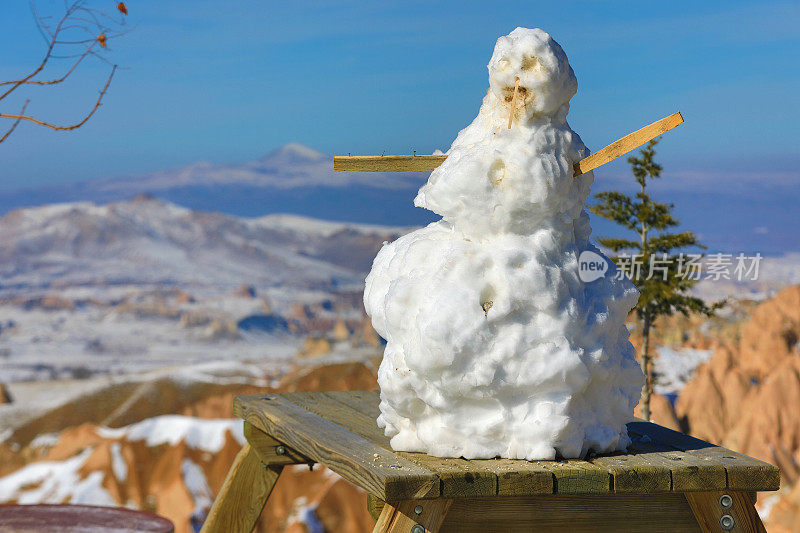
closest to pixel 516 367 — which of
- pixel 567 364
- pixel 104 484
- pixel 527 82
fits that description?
pixel 567 364

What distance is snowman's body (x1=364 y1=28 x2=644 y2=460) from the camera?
2287 mm

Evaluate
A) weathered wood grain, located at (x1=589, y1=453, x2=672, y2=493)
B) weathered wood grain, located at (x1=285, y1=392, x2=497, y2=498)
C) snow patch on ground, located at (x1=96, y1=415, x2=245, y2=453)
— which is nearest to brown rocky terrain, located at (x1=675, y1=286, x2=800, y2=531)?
snow patch on ground, located at (x1=96, y1=415, x2=245, y2=453)

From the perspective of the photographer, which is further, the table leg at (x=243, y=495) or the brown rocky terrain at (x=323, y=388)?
the brown rocky terrain at (x=323, y=388)

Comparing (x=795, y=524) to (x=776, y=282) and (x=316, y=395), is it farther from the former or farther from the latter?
(x=316, y=395)

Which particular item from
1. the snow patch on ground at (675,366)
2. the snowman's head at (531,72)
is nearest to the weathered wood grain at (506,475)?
the snowman's head at (531,72)

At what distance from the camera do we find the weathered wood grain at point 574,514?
2275 millimetres

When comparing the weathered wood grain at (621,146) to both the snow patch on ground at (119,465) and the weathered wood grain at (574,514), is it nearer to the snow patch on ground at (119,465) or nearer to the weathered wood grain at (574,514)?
the weathered wood grain at (574,514)

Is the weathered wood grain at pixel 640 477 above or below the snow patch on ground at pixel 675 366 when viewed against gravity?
above

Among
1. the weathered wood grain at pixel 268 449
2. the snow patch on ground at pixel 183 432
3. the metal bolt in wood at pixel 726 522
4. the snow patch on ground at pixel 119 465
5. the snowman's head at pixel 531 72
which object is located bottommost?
the snow patch on ground at pixel 119 465

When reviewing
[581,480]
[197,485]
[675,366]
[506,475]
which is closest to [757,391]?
[675,366]

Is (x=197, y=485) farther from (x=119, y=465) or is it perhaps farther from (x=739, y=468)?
(x=739, y=468)

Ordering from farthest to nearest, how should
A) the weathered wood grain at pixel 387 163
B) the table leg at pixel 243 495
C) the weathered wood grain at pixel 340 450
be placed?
the table leg at pixel 243 495, the weathered wood grain at pixel 387 163, the weathered wood grain at pixel 340 450

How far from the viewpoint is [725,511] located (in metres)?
2.31

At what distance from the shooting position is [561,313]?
2.32m
